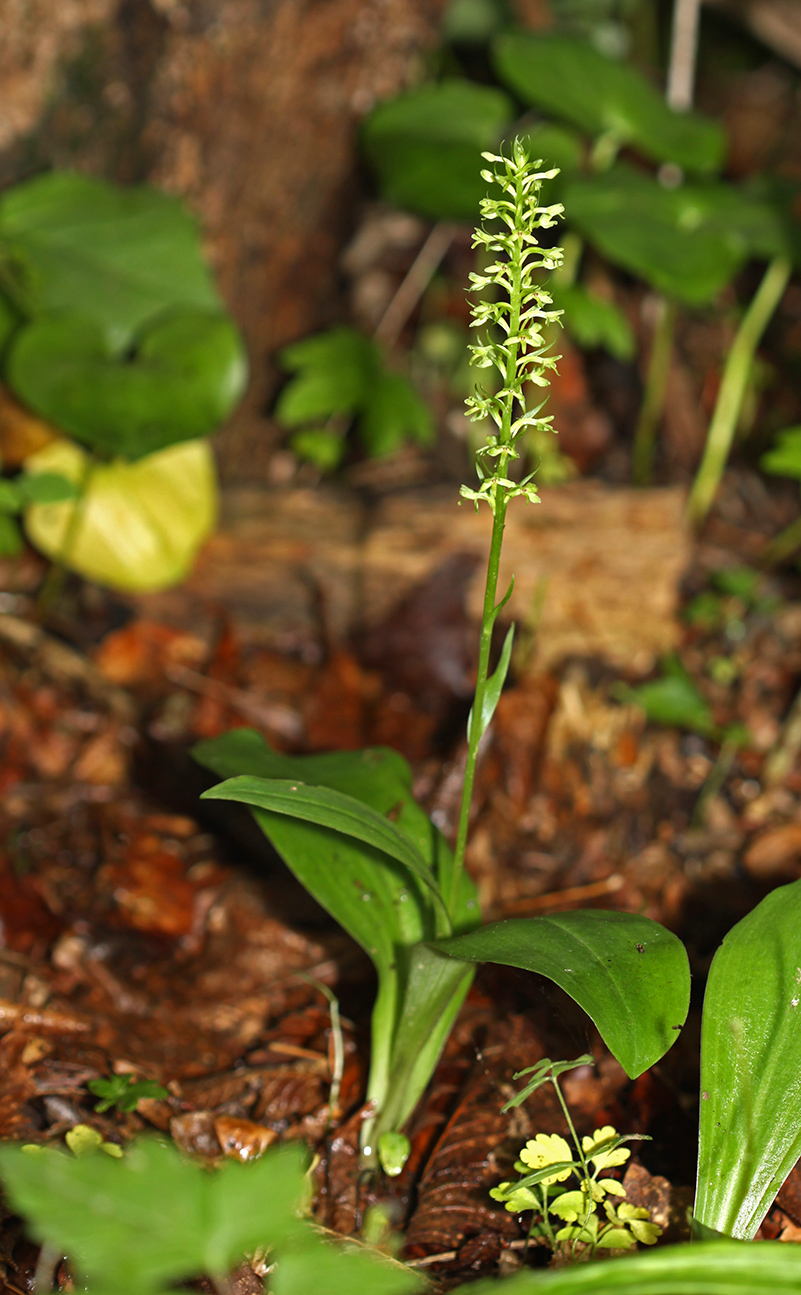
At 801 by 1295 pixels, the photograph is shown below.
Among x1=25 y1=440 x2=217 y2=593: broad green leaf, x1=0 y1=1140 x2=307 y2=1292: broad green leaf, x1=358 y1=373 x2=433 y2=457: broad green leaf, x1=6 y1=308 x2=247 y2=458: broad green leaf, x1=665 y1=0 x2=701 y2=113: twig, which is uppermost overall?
x1=665 y1=0 x2=701 y2=113: twig

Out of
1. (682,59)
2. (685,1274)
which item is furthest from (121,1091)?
(682,59)

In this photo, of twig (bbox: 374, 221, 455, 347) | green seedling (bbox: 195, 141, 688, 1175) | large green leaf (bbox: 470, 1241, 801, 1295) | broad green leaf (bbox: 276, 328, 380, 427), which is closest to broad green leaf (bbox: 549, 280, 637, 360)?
broad green leaf (bbox: 276, 328, 380, 427)

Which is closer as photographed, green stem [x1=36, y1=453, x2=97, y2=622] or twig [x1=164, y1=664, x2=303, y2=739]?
twig [x1=164, y1=664, x2=303, y2=739]

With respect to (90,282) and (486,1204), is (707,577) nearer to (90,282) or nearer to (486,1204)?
(90,282)

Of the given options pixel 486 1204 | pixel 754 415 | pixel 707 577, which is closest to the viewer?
pixel 486 1204

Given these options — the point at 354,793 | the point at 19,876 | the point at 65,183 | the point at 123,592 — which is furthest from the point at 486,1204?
the point at 65,183

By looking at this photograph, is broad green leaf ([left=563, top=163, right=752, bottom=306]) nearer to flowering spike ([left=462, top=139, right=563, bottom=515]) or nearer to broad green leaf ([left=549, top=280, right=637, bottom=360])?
broad green leaf ([left=549, top=280, right=637, bottom=360])
